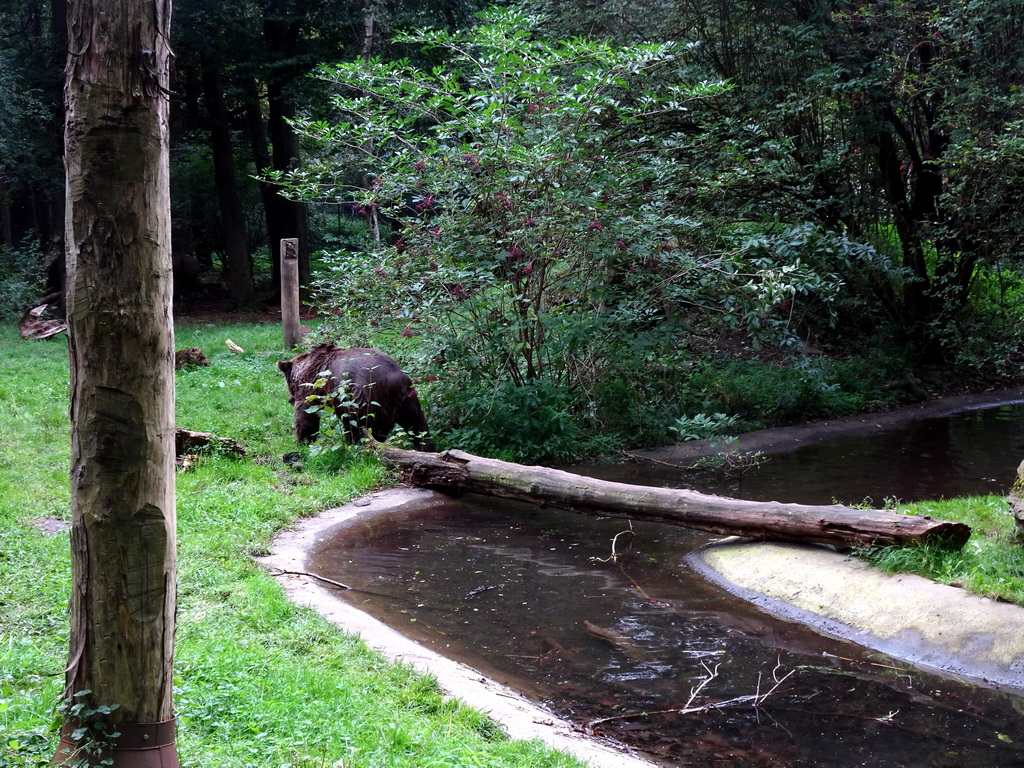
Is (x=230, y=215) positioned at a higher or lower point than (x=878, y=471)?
higher

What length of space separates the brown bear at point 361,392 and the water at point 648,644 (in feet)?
5.61

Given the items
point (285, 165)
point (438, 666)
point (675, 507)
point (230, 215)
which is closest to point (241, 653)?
point (438, 666)

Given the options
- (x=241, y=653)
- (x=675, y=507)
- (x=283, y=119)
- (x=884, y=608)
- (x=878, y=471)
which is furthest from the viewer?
(x=283, y=119)

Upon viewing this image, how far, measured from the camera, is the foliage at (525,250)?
35.5ft

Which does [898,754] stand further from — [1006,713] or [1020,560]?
[1020,560]

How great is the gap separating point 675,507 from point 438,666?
3.43m

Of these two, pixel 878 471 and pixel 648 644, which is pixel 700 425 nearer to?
pixel 878 471

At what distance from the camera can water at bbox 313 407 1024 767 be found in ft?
16.5

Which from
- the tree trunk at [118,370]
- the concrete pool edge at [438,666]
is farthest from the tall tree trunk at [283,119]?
the tree trunk at [118,370]

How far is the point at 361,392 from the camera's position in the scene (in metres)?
10.8

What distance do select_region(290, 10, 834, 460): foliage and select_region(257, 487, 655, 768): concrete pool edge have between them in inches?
156

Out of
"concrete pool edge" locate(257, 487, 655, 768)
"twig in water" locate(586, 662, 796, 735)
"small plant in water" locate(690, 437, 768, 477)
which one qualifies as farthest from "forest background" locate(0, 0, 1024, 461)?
"twig in water" locate(586, 662, 796, 735)

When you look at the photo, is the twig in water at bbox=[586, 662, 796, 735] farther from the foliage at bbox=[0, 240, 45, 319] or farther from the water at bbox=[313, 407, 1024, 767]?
the foliage at bbox=[0, 240, 45, 319]

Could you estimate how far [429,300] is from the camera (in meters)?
11.5
